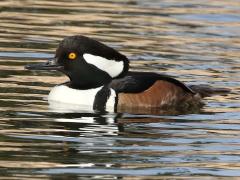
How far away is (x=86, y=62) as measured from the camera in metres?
14.5

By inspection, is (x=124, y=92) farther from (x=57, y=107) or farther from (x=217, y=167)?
(x=217, y=167)

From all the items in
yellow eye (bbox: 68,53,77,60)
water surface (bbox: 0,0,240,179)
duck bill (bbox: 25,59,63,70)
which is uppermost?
yellow eye (bbox: 68,53,77,60)

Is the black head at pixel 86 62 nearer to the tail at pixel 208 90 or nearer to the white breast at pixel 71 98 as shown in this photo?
the white breast at pixel 71 98

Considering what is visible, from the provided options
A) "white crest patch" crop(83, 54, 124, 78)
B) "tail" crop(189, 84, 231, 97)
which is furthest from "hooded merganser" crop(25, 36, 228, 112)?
"tail" crop(189, 84, 231, 97)

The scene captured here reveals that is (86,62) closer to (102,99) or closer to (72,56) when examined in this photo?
(72,56)

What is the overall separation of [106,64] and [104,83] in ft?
0.81

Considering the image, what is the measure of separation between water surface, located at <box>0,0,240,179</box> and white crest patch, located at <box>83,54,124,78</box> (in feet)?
2.53

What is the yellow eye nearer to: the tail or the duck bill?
the duck bill

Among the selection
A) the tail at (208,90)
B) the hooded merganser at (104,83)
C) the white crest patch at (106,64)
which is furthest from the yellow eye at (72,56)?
the tail at (208,90)

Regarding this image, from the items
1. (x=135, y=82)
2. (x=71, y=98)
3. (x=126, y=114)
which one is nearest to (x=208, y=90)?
(x=135, y=82)

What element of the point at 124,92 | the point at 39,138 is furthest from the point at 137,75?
the point at 39,138

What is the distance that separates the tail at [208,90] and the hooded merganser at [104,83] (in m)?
0.28

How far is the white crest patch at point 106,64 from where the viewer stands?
47.2ft

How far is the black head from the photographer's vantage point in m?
14.3
